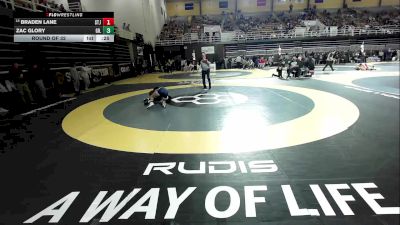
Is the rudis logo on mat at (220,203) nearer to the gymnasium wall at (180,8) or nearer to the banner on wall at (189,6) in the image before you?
the gymnasium wall at (180,8)

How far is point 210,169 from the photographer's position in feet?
11.6

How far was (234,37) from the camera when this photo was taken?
105 feet

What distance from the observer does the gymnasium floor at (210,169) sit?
2.58 metres

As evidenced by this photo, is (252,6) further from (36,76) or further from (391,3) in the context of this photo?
(36,76)

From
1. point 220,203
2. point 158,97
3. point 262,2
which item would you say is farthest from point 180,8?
point 220,203

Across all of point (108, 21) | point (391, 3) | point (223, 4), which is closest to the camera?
point (108, 21)

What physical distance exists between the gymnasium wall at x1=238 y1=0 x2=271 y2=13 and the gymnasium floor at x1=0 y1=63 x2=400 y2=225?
36354 mm

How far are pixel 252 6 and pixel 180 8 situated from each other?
11.4 m

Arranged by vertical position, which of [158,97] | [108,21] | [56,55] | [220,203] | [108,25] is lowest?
[220,203]

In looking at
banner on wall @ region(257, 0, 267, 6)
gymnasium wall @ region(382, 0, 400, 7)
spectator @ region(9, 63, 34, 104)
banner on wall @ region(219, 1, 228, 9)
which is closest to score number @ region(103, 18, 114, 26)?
spectator @ region(9, 63, 34, 104)

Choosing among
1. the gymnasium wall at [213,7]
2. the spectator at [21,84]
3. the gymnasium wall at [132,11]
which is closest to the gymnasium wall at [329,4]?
the gymnasium wall at [213,7]

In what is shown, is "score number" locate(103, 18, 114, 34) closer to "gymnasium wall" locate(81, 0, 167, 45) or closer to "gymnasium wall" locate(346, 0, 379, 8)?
"gymnasium wall" locate(81, 0, 167, 45)

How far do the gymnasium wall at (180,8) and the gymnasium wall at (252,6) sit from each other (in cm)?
680
